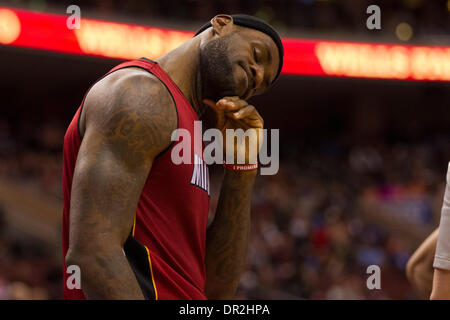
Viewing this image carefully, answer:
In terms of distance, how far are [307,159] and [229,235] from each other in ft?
39.1

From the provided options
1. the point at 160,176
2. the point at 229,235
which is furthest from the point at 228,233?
the point at 160,176

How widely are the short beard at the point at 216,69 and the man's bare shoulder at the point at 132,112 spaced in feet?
0.74

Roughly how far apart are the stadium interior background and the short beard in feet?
16.8

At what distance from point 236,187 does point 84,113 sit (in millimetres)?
643

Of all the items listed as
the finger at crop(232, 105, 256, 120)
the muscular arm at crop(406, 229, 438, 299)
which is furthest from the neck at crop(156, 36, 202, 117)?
the muscular arm at crop(406, 229, 438, 299)

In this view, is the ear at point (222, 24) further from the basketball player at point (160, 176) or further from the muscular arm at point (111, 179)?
the muscular arm at point (111, 179)

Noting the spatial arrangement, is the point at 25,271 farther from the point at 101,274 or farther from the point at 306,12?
the point at 306,12

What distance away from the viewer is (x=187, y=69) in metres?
1.75

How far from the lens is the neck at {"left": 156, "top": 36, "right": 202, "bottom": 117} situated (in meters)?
1.72

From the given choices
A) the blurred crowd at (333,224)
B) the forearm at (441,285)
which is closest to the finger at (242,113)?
the forearm at (441,285)

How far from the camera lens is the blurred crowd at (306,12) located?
38.5ft

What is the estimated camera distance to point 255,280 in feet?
28.1

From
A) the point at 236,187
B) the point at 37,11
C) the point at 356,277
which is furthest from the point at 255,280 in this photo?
the point at 236,187

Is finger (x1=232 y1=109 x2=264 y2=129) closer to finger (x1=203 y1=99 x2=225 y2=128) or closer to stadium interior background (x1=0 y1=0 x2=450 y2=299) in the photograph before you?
finger (x1=203 y1=99 x2=225 y2=128)
